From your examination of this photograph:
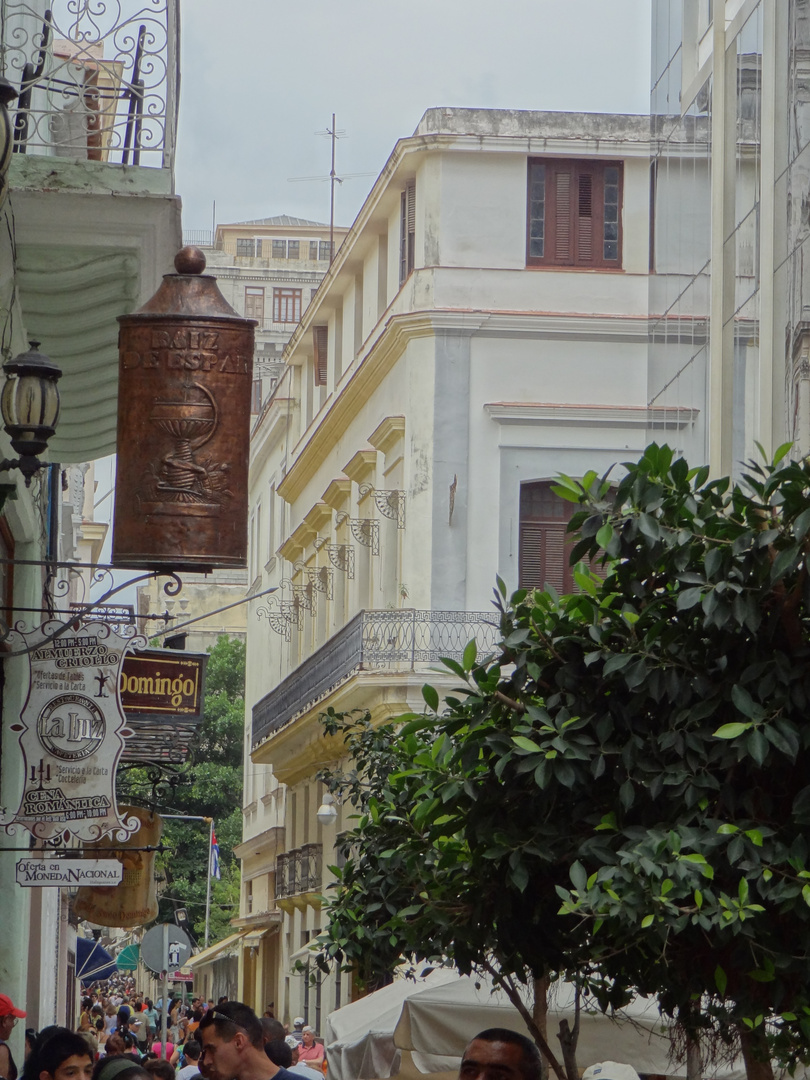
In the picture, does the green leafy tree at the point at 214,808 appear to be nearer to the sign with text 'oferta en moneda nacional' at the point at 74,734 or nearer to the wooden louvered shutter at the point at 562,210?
the wooden louvered shutter at the point at 562,210

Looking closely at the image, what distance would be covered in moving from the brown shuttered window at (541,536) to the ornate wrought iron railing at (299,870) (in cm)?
855

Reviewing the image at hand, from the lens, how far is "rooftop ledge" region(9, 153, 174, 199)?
8.34 meters

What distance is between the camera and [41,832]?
390 inches

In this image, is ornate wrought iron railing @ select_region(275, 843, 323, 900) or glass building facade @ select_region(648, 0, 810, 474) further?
ornate wrought iron railing @ select_region(275, 843, 323, 900)

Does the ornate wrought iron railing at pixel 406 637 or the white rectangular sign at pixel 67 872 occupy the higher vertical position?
the ornate wrought iron railing at pixel 406 637

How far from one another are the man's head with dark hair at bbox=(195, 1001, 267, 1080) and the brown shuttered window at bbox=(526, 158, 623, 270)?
77.6 ft

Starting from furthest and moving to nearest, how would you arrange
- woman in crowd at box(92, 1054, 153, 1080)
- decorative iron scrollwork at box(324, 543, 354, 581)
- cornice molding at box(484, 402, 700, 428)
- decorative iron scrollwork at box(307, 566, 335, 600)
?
1. decorative iron scrollwork at box(307, 566, 335, 600)
2. decorative iron scrollwork at box(324, 543, 354, 581)
3. cornice molding at box(484, 402, 700, 428)
4. woman in crowd at box(92, 1054, 153, 1080)

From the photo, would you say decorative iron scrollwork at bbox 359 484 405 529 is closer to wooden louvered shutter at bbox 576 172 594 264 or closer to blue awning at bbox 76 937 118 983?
wooden louvered shutter at bbox 576 172 594 264

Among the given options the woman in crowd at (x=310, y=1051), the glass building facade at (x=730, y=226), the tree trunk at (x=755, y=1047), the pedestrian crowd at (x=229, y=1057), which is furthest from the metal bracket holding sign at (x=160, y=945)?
the tree trunk at (x=755, y=1047)

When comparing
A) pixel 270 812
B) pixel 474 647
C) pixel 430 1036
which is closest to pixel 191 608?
pixel 270 812

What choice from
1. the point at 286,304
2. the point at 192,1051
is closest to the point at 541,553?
the point at 192,1051

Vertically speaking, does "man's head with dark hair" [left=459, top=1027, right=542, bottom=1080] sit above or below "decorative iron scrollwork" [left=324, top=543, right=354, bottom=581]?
below

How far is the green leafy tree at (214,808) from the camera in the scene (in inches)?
2266

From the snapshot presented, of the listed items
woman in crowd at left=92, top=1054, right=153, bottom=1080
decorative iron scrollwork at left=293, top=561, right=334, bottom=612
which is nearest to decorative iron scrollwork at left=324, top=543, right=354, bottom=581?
decorative iron scrollwork at left=293, top=561, right=334, bottom=612
